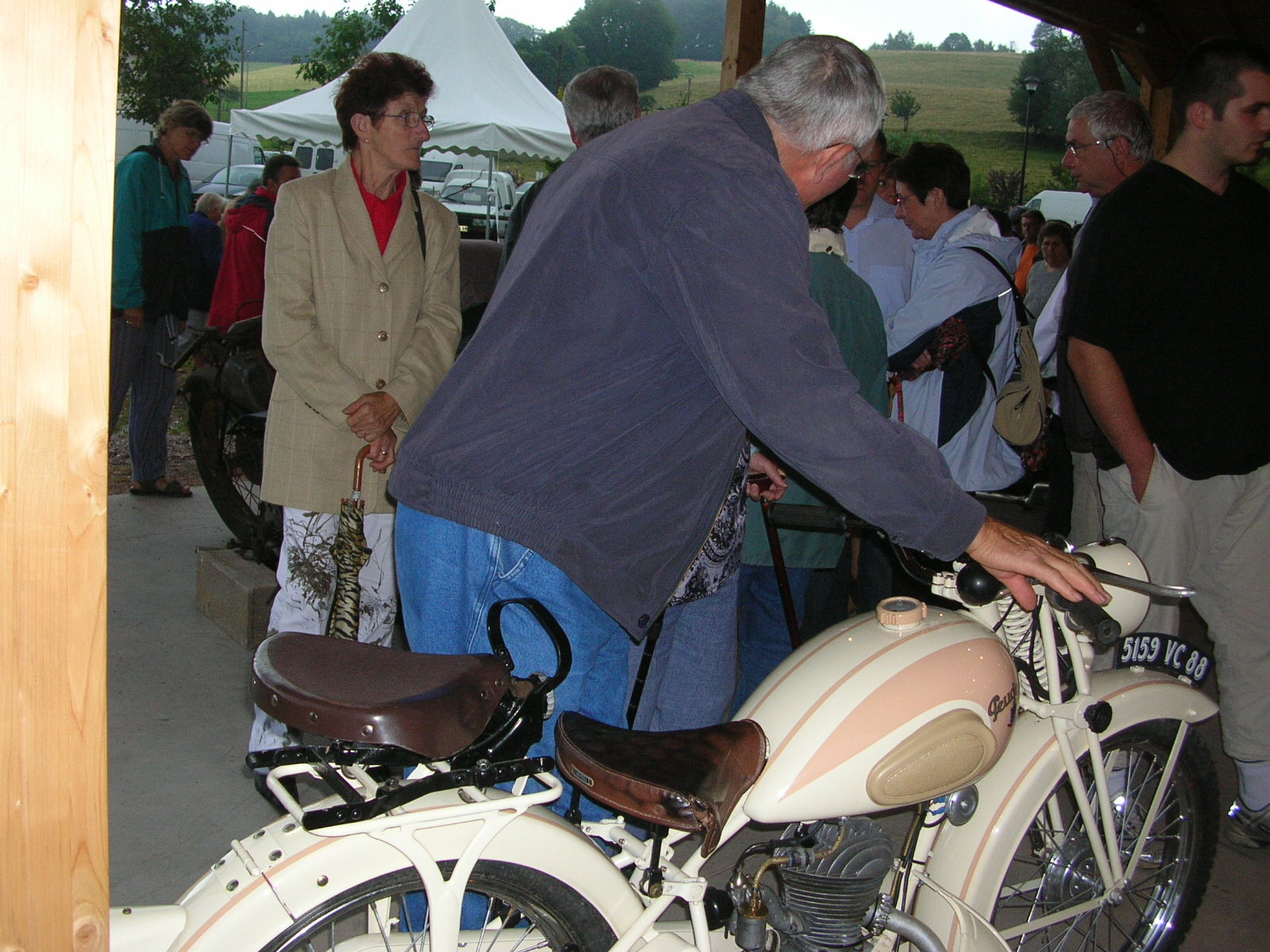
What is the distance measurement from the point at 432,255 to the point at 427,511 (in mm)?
1590

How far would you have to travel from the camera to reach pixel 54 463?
1229 mm

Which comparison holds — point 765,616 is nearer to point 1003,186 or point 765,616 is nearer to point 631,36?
point 1003,186

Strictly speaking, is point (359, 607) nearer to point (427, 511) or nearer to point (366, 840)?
point (427, 511)

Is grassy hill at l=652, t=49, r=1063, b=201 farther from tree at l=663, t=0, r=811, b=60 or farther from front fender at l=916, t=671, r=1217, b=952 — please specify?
front fender at l=916, t=671, r=1217, b=952

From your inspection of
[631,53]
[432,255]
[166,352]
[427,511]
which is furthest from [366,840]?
[631,53]

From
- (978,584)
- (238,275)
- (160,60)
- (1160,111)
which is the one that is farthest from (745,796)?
(160,60)

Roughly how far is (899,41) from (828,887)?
59.4 metres

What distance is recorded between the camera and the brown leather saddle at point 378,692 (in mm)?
Answer: 1491

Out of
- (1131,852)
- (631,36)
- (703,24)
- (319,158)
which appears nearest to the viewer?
(1131,852)

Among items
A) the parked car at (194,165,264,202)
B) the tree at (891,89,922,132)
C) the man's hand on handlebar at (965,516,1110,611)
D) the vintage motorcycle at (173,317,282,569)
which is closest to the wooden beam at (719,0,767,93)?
the vintage motorcycle at (173,317,282,569)

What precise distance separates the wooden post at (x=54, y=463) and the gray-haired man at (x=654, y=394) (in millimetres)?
640

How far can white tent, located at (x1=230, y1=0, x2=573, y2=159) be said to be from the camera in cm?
1130

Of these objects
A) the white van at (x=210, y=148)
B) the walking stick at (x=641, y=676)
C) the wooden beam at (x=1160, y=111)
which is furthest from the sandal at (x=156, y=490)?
the white van at (x=210, y=148)

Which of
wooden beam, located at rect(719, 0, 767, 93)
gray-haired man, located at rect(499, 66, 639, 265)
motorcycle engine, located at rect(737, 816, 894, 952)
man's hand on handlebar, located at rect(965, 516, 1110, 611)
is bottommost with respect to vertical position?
motorcycle engine, located at rect(737, 816, 894, 952)
